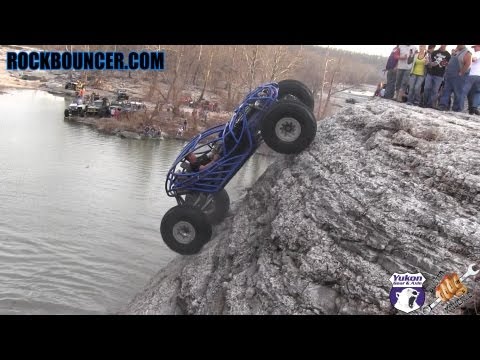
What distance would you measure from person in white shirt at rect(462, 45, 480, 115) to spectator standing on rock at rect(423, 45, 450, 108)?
449 millimetres

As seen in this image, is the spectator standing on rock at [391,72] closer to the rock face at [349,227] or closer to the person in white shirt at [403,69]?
the person in white shirt at [403,69]

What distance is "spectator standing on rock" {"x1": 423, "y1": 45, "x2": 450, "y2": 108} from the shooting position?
8078 mm

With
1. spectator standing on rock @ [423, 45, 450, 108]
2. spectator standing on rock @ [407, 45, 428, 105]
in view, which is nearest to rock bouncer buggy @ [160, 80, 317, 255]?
spectator standing on rock @ [407, 45, 428, 105]

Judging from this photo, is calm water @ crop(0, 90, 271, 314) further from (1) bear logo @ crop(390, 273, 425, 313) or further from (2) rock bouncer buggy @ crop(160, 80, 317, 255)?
(1) bear logo @ crop(390, 273, 425, 313)

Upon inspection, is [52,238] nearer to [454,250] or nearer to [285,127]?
[285,127]

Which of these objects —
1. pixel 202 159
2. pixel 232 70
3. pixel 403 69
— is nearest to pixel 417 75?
pixel 403 69

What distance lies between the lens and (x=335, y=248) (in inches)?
206

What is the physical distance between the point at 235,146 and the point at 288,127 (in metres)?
1.03

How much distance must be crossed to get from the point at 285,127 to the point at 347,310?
3078 mm

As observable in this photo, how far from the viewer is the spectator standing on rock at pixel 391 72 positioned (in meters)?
9.17

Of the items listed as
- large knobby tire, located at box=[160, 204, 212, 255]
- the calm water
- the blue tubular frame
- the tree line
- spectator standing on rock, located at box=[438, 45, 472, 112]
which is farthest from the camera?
the tree line

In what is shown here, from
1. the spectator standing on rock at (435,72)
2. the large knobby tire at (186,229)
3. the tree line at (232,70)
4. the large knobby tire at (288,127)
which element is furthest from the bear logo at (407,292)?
the tree line at (232,70)
